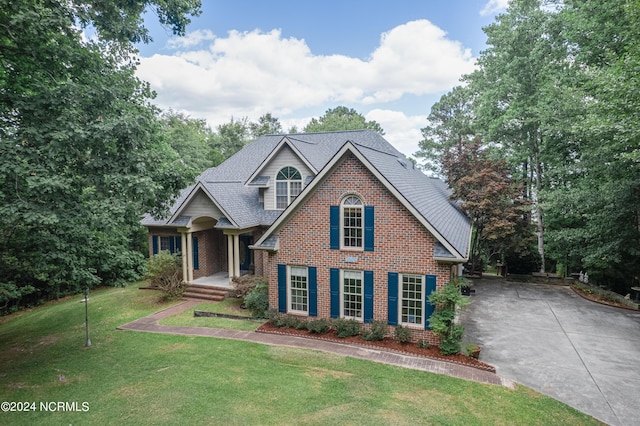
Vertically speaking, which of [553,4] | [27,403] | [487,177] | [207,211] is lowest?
[27,403]

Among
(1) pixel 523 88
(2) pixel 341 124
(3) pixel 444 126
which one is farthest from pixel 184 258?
(2) pixel 341 124

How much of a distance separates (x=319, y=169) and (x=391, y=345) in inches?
373

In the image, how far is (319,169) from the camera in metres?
17.6

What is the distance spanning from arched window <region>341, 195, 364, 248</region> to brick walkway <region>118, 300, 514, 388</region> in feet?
11.6

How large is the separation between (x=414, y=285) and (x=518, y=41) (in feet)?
70.7

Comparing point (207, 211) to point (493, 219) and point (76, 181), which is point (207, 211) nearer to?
point (76, 181)

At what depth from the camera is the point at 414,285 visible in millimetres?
11617

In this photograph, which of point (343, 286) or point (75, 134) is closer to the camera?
point (75, 134)

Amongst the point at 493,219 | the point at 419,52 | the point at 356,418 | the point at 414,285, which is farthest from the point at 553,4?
the point at 356,418

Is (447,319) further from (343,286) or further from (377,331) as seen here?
(343,286)

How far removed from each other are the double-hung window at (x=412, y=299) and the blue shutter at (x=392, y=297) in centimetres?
18

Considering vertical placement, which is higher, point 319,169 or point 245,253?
point 319,169

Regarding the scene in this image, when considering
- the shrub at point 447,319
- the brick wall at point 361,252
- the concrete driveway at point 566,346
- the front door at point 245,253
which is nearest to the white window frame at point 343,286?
the brick wall at point 361,252

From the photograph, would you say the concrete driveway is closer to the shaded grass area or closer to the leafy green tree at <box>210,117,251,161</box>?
the shaded grass area
